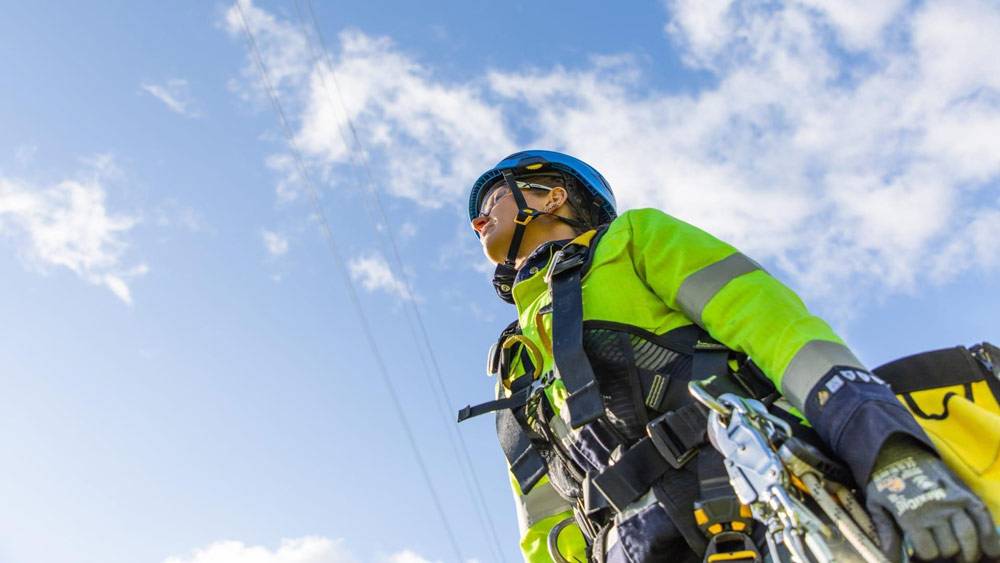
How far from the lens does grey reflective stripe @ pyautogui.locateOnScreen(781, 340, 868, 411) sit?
2982 mm

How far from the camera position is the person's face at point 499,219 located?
5336 mm

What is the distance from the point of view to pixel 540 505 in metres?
4.98

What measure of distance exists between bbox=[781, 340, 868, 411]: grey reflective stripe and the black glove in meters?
0.37

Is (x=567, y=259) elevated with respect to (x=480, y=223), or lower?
lower

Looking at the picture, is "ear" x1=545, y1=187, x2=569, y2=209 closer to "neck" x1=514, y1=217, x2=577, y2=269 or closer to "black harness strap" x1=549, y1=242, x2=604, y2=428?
"neck" x1=514, y1=217, x2=577, y2=269

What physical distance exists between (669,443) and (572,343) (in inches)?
23.8

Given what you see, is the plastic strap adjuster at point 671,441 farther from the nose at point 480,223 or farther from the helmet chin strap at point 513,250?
the nose at point 480,223

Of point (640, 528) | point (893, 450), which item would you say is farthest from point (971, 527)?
point (640, 528)

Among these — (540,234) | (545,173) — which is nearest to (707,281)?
(540,234)

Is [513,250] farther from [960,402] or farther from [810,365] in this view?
[960,402]

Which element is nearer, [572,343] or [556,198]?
[572,343]

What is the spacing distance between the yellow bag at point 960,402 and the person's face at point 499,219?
262 cm

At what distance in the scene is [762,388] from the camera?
3.53 metres

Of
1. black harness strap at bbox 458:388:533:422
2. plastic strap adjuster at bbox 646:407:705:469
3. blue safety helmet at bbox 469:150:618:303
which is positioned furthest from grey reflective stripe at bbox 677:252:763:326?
blue safety helmet at bbox 469:150:618:303
